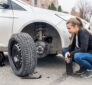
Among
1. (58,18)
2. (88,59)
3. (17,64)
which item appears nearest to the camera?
(88,59)

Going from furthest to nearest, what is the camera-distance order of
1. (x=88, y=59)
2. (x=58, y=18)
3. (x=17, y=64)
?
(x=58, y=18), (x=17, y=64), (x=88, y=59)

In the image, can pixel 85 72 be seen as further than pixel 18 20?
No

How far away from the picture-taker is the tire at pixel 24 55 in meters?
2.76

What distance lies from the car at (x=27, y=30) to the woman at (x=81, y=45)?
0.32 m

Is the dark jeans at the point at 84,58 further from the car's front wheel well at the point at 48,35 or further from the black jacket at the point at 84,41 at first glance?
the car's front wheel well at the point at 48,35

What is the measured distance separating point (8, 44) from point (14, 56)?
0.87 feet

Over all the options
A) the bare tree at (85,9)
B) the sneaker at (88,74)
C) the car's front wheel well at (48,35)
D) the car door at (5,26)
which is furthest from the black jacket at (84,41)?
the bare tree at (85,9)

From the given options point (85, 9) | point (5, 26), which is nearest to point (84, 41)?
point (5, 26)

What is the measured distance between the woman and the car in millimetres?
319

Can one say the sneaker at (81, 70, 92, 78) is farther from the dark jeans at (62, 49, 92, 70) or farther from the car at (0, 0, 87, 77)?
the car at (0, 0, 87, 77)

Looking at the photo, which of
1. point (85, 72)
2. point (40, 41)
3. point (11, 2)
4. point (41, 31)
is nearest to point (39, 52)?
point (40, 41)

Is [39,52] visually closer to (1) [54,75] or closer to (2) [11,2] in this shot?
(1) [54,75]

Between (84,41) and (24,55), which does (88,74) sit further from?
(24,55)

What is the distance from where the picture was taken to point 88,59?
280cm
